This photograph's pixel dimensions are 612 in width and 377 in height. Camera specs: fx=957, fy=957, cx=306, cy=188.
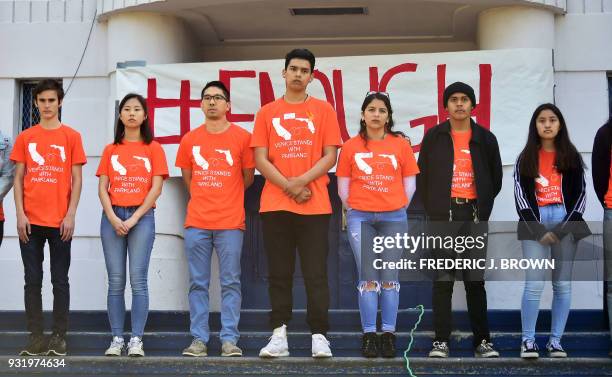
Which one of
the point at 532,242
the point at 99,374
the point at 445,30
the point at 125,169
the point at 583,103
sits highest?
the point at 445,30

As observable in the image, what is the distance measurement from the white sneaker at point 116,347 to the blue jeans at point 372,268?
1377mm

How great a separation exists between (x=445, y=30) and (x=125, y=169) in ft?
13.0

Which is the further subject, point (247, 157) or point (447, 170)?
point (247, 157)

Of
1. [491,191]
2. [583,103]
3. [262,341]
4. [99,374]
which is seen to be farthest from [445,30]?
[99,374]

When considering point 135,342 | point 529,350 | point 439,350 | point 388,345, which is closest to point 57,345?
point 135,342

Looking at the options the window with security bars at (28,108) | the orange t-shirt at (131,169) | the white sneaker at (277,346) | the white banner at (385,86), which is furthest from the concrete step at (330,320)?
the window with security bars at (28,108)

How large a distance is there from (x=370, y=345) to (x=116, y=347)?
56.1 inches

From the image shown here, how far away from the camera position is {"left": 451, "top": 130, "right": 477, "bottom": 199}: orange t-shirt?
17.5ft

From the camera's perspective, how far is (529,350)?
512 cm

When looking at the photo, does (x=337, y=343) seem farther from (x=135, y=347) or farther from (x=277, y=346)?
(x=135, y=347)

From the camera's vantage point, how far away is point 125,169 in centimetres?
549

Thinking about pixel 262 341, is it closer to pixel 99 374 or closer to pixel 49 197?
pixel 99 374

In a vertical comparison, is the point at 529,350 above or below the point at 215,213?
below

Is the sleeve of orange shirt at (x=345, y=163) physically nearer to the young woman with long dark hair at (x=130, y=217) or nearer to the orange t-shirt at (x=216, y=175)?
the orange t-shirt at (x=216, y=175)
